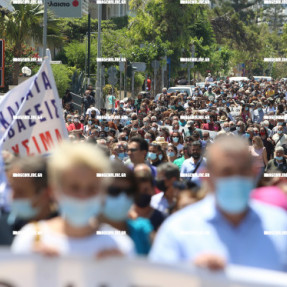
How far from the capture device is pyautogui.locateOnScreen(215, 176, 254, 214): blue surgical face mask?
10.5ft

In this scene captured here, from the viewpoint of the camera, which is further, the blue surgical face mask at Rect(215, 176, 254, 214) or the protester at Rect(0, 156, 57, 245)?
the protester at Rect(0, 156, 57, 245)

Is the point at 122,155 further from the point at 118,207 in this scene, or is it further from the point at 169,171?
the point at 118,207

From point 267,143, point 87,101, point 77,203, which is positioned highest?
point 77,203

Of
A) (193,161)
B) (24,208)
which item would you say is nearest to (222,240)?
(24,208)

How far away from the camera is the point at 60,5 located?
131ft

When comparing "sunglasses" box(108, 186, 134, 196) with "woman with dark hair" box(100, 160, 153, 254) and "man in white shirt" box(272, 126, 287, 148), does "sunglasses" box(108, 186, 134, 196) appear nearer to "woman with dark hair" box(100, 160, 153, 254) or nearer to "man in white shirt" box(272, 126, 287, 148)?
"woman with dark hair" box(100, 160, 153, 254)

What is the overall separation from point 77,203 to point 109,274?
282 mm

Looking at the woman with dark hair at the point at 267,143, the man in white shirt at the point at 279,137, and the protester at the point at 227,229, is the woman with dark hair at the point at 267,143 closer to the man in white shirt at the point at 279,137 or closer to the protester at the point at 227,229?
the man in white shirt at the point at 279,137

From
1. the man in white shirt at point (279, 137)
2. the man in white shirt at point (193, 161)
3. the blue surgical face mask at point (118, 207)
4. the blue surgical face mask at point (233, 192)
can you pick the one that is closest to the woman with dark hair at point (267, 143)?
the man in white shirt at point (279, 137)

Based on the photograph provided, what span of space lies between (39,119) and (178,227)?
12.9 feet

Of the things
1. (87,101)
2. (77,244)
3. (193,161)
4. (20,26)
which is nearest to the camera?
(77,244)

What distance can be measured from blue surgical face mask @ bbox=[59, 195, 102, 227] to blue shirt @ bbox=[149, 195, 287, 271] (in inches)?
15.4

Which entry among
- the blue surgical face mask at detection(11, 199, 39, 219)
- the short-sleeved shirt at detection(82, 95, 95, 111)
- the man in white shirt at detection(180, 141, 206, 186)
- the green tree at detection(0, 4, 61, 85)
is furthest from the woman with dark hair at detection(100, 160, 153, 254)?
the green tree at detection(0, 4, 61, 85)

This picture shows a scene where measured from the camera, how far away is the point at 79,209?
10.0 feet
